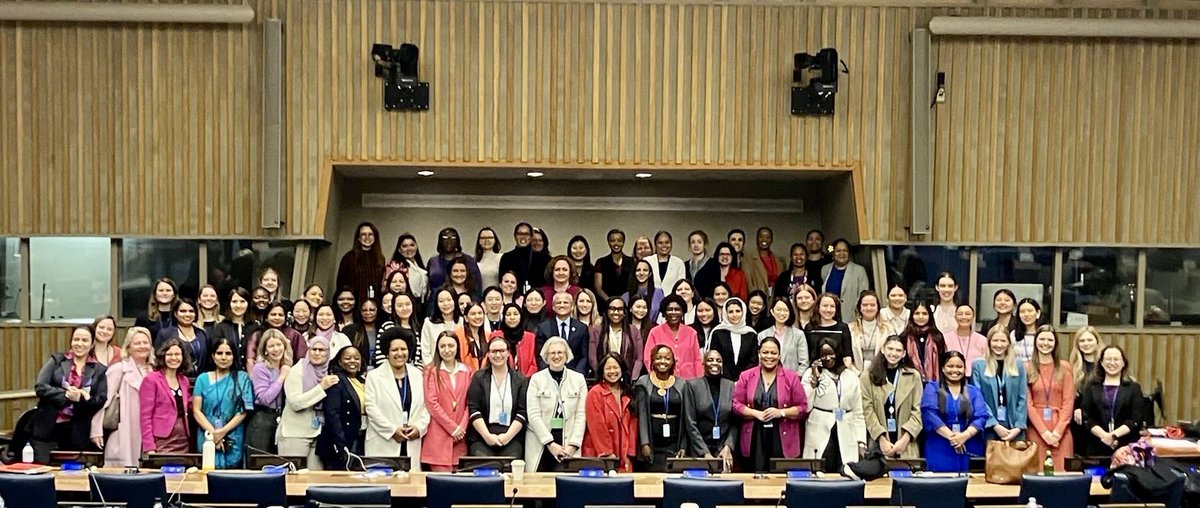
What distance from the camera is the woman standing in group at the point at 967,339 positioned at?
27.5ft

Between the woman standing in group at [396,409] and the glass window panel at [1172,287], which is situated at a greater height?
the glass window panel at [1172,287]

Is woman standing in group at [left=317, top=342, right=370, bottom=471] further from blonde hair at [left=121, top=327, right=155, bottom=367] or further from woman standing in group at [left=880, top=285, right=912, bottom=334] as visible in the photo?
woman standing in group at [left=880, top=285, right=912, bottom=334]

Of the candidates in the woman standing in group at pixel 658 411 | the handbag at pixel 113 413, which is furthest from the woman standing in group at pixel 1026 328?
the handbag at pixel 113 413

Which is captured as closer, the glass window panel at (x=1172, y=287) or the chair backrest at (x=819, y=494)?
the chair backrest at (x=819, y=494)


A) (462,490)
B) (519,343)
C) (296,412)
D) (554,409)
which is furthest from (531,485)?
(296,412)

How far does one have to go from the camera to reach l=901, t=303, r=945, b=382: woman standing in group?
804cm

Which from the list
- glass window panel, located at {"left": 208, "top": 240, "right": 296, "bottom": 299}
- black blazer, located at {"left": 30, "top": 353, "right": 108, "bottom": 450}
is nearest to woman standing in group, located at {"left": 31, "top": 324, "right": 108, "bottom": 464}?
black blazer, located at {"left": 30, "top": 353, "right": 108, "bottom": 450}

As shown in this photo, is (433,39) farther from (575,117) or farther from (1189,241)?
(1189,241)

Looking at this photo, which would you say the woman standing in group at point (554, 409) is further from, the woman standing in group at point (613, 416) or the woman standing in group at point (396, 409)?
the woman standing in group at point (396, 409)

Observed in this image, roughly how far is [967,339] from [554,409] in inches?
129

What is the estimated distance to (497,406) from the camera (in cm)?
767

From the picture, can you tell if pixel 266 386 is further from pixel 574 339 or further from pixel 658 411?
pixel 658 411

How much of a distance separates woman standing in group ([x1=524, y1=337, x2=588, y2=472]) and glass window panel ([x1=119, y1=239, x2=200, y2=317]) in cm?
436

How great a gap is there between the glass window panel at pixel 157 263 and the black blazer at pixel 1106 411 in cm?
779
